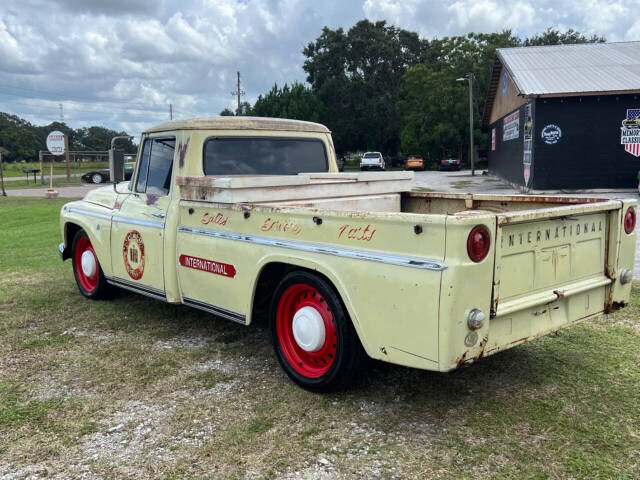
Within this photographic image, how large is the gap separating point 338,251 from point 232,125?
2090 mm

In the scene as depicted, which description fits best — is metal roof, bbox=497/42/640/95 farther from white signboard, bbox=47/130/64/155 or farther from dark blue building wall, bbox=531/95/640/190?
white signboard, bbox=47/130/64/155

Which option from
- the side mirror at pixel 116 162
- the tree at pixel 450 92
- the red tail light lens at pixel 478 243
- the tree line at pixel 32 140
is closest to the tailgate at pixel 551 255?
the red tail light lens at pixel 478 243

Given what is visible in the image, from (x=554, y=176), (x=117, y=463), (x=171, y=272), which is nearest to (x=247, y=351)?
(x=171, y=272)

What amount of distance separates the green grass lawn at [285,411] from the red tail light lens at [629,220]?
101 centimetres

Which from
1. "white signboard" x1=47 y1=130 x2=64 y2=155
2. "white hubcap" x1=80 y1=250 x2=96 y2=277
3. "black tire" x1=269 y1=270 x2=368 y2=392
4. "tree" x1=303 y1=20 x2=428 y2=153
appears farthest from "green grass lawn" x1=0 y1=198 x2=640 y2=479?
"tree" x1=303 y1=20 x2=428 y2=153

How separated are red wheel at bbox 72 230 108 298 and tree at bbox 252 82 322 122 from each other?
155ft

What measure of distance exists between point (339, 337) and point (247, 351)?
140cm

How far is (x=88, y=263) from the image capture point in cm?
628

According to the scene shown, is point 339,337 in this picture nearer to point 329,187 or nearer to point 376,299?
point 376,299

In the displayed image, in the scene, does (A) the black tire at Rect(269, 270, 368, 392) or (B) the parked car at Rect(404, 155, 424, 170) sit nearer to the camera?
(A) the black tire at Rect(269, 270, 368, 392)

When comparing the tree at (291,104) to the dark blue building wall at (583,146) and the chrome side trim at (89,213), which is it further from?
the chrome side trim at (89,213)

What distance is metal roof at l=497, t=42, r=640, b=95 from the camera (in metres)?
19.8

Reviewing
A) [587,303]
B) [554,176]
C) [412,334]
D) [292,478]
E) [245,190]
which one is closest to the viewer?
[292,478]

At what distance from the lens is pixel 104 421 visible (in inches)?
140
